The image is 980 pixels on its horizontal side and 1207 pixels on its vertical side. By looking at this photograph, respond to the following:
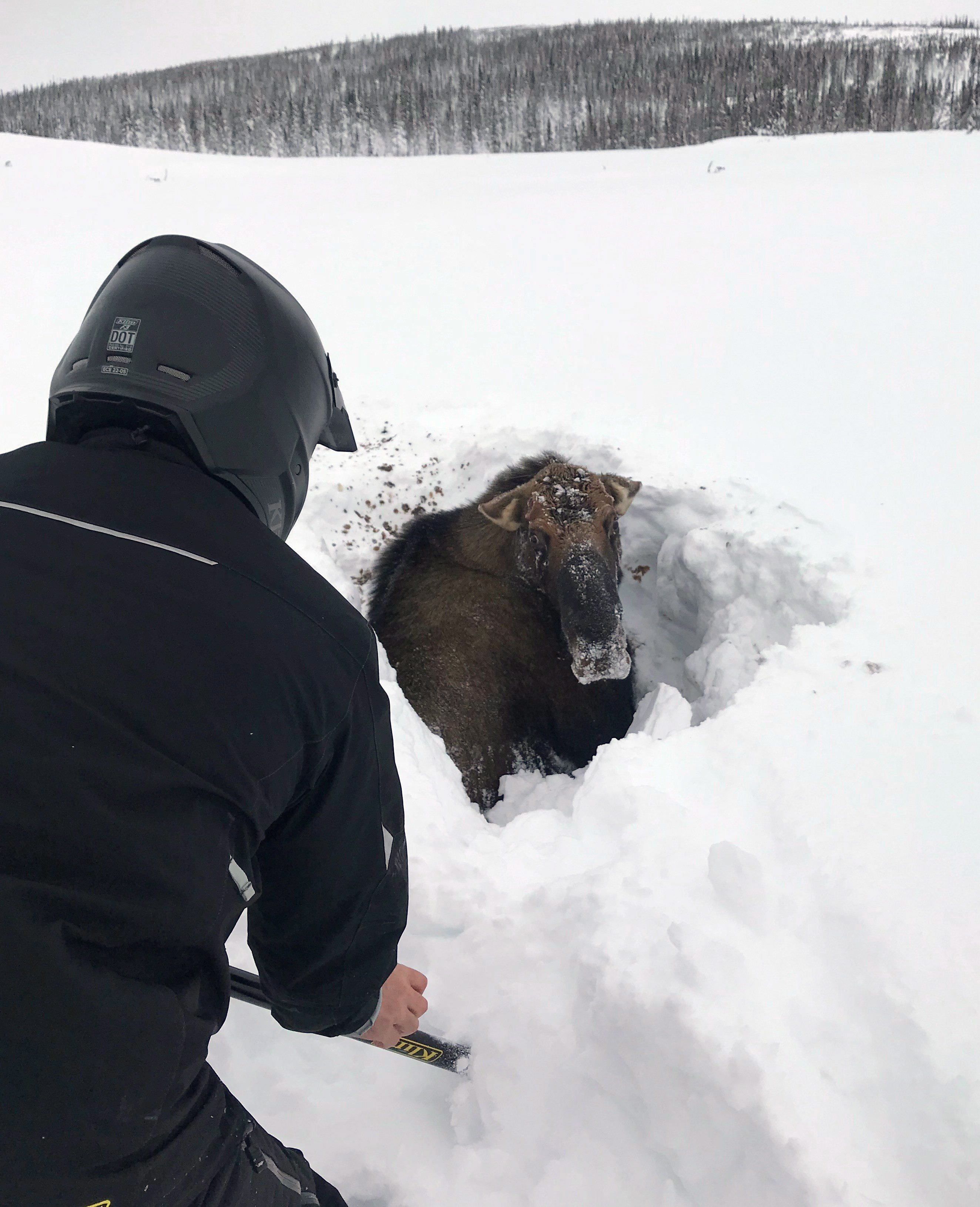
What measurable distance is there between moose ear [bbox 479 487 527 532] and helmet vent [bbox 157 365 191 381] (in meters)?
3.43

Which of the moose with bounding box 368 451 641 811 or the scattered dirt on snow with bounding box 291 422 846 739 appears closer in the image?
the scattered dirt on snow with bounding box 291 422 846 739

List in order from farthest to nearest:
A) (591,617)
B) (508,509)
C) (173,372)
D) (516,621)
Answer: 1. (516,621)
2. (508,509)
3. (591,617)
4. (173,372)

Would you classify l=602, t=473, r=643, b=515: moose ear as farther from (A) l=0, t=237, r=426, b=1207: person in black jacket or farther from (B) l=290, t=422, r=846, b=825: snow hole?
(A) l=0, t=237, r=426, b=1207: person in black jacket

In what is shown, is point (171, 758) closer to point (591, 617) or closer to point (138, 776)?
point (138, 776)

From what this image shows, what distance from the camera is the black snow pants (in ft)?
4.64

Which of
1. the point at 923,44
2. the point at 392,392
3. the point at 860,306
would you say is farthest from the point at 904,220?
the point at 923,44

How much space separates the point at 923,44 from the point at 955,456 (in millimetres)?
52469

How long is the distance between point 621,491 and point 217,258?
3602 mm

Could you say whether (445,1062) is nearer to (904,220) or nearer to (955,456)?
(955,456)

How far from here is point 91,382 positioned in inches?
54.4

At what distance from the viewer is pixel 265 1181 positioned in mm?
1548

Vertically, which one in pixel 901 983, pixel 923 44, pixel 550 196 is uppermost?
pixel 923 44

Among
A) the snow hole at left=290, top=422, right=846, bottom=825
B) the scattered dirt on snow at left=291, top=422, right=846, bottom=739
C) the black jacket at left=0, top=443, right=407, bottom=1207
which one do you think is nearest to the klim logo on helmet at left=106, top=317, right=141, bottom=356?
the black jacket at left=0, top=443, right=407, bottom=1207

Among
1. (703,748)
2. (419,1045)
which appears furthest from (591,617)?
(419,1045)
